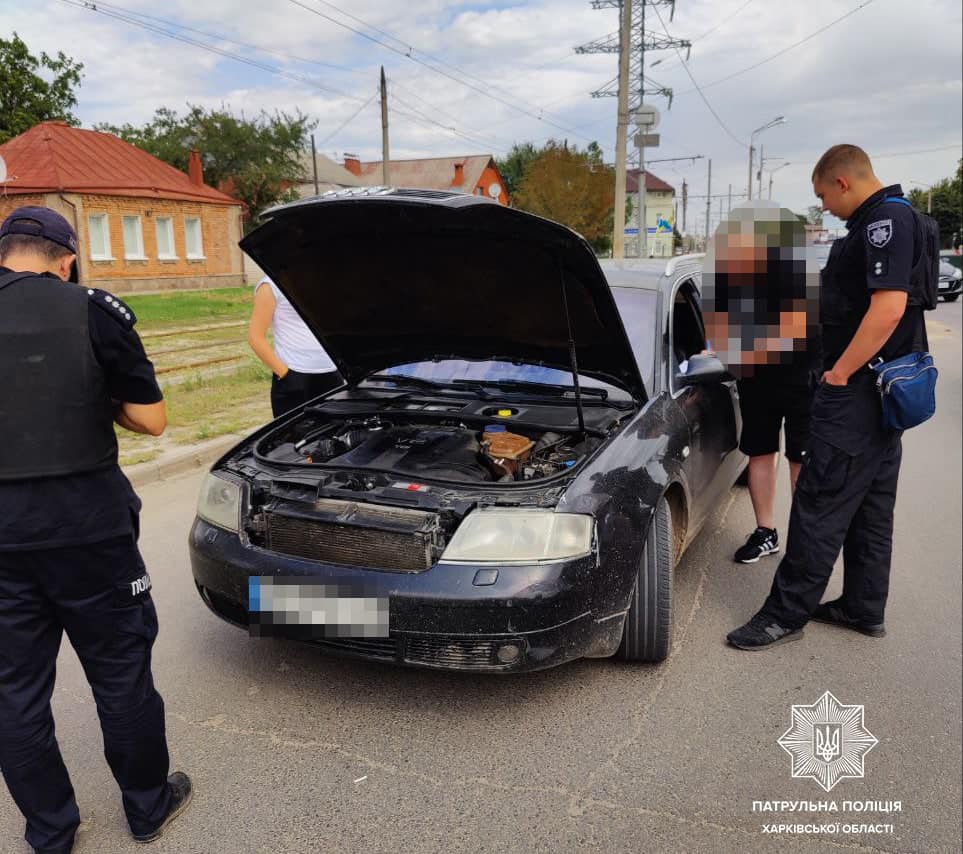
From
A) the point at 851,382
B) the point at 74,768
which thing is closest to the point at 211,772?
the point at 74,768

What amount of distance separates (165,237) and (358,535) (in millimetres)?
36180

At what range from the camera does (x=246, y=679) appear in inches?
128

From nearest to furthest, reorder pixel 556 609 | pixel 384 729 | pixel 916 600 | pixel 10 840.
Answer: pixel 10 840
pixel 556 609
pixel 384 729
pixel 916 600

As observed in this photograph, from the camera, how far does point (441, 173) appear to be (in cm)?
7244

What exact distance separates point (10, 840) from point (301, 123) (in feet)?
169

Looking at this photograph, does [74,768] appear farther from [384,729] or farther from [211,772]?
[384,729]

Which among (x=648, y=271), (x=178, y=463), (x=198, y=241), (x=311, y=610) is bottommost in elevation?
(x=178, y=463)

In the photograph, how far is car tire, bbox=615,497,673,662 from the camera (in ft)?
10.3

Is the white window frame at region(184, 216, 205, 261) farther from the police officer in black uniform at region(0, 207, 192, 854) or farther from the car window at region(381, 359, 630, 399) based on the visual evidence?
the police officer in black uniform at region(0, 207, 192, 854)

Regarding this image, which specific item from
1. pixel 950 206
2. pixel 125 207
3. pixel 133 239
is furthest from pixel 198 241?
pixel 950 206

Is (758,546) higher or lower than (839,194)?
lower

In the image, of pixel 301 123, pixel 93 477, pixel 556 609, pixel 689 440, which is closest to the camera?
pixel 93 477

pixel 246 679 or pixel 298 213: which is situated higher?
pixel 298 213

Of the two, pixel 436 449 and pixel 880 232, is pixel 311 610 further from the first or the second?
pixel 880 232
